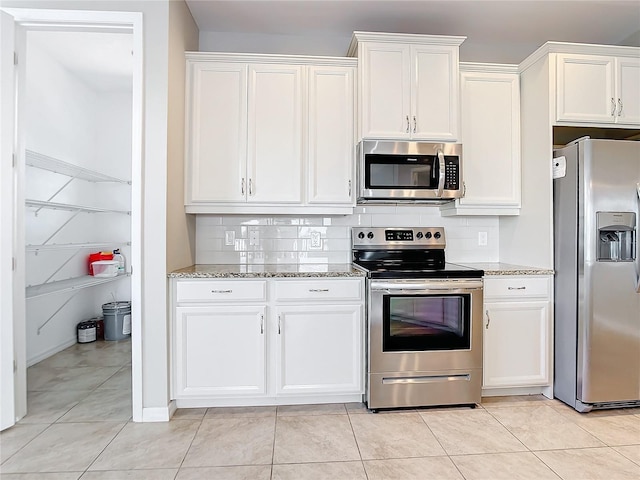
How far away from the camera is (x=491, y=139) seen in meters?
2.82

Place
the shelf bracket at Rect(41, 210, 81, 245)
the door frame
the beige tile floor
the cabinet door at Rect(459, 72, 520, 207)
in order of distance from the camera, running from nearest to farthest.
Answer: the beige tile floor
the door frame
the cabinet door at Rect(459, 72, 520, 207)
the shelf bracket at Rect(41, 210, 81, 245)

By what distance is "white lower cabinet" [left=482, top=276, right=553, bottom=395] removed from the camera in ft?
8.27

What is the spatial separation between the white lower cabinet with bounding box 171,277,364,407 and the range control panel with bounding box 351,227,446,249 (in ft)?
1.98

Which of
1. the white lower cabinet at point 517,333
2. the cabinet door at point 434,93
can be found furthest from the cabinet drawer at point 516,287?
the cabinet door at point 434,93

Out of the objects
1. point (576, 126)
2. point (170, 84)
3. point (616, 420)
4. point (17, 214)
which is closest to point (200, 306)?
point (17, 214)

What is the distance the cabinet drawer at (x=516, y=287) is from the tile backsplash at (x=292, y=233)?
626 millimetres

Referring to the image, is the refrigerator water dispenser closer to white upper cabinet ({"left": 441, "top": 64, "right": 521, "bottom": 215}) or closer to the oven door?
white upper cabinet ({"left": 441, "top": 64, "right": 521, "bottom": 215})

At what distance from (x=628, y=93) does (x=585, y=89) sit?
12.9 inches

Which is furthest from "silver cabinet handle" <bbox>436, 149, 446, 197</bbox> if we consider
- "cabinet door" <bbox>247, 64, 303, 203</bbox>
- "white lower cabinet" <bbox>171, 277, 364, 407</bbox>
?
"cabinet door" <bbox>247, 64, 303, 203</bbox>

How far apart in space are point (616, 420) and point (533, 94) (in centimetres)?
225

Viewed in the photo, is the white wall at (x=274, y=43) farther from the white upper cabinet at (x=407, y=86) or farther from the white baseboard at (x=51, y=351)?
the white baseboard at (x=51, y=351)

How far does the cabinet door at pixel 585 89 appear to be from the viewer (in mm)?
2551

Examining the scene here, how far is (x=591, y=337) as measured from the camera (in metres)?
2.33

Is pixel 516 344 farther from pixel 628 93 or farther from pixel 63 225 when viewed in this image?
pixel 63 225
